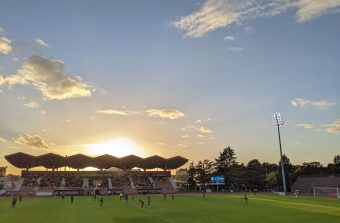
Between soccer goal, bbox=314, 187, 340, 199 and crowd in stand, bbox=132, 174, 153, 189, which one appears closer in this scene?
soccer goal, bbox=314, 187, 340, 199

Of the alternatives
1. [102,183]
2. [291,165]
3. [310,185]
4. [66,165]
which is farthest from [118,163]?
[291,165]

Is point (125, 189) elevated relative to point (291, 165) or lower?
lower

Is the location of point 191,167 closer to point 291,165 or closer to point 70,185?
point 291,165

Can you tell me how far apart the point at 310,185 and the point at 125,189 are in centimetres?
5463

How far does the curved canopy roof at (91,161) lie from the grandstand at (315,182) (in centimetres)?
3792

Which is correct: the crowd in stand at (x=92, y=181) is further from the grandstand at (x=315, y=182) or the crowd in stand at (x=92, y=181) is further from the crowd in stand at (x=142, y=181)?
the grandstand at (x=315, y=182)

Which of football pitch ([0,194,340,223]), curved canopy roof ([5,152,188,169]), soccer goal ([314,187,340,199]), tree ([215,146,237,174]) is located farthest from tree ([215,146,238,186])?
football pitch ([0,194,340,223])

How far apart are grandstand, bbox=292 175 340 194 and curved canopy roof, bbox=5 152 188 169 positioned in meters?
37.9

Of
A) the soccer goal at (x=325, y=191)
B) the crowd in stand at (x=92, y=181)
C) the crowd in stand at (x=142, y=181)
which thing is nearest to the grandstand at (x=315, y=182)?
the soccer goal at (x=325, y=191)

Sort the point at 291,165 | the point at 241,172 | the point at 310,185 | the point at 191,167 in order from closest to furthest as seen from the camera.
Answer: the point at 310,185, the point at 241,172, the point at 291,165, the point at 191,167

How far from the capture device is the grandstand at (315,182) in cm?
8806

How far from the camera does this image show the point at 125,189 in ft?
343

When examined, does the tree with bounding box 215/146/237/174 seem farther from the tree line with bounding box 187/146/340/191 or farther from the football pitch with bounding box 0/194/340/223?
the football pitch with bounding box 0/194/340/223

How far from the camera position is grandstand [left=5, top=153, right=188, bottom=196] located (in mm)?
99250
